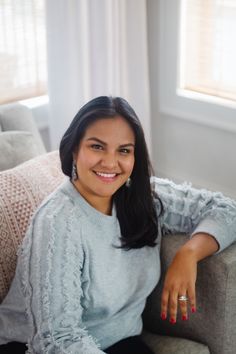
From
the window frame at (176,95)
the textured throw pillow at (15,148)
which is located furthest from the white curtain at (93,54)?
the textured throw pillow at (15,148)

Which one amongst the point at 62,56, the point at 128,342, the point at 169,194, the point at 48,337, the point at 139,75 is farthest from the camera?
the point at 139,75

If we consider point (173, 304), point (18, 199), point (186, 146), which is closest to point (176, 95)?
point (186, 146)

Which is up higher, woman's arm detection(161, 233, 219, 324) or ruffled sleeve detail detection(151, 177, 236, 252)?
ruffled sleeve detail detection(151, 177, 236, 252)

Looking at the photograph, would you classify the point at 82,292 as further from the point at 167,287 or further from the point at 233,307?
the point at 233,307

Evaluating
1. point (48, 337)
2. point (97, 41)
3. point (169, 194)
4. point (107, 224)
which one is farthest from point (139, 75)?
point (48, 337)

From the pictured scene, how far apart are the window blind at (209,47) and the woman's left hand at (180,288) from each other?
1050 millimetres

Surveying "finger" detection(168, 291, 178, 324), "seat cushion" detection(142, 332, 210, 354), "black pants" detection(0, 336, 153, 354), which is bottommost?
"seat cushion" detection(142, 332, 210, 354)

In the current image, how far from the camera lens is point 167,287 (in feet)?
4.92

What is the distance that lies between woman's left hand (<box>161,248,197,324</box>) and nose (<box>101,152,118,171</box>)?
1.01ft

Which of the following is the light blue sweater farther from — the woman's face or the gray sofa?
the gray sofa

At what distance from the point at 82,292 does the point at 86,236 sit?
13 cm

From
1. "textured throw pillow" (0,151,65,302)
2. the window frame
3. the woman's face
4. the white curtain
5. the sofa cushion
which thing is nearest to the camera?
the woman's face

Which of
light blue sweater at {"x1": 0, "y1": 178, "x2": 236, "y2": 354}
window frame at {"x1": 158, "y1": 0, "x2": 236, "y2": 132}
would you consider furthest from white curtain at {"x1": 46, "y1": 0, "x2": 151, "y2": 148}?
light blue sweater at {"x1": 0, "y1": 178, "x2": 236, "y2": 354}

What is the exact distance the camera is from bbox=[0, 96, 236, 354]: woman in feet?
4.35
